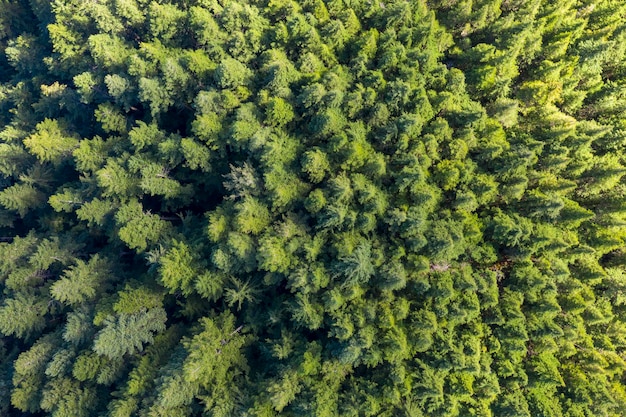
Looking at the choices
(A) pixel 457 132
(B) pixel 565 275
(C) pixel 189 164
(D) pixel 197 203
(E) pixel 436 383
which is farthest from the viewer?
(D) pixel 197 203

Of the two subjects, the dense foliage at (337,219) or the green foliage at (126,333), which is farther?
the green foliage at (126,333)

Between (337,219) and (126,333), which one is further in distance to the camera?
(126,333)

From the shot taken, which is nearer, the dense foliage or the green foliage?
the dense foliage

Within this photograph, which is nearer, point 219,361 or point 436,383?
point 436,383

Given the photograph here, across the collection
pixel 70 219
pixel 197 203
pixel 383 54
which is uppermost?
pixel 383 54

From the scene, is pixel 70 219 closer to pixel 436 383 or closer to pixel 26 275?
pixel 26 275

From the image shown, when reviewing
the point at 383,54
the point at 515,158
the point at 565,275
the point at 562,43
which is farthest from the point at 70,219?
the point at 562,43

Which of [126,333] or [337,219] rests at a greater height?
[337,219]

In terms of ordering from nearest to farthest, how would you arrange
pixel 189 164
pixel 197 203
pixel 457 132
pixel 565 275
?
pixel 565 275 → pixel 457 132 → pixel 189 164 → pixel 197 203
